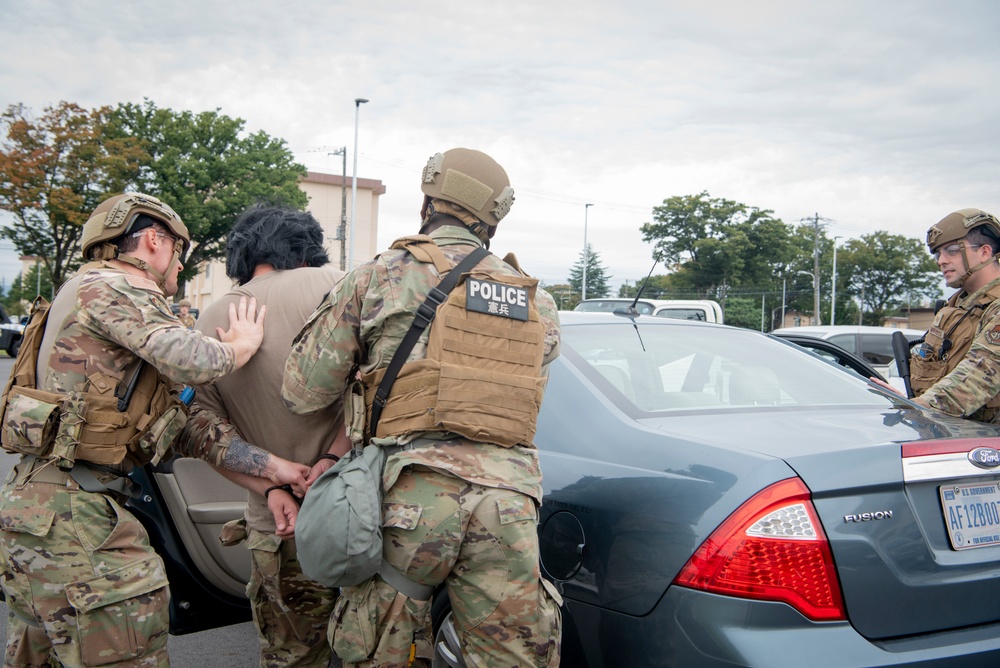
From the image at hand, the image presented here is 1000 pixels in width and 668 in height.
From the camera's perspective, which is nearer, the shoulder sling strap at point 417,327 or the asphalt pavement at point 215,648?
the shoulder sling strap at point 417,327

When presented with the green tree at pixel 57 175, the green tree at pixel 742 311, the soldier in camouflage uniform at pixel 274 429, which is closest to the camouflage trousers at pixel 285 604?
the soldier in camouflage uniform at pixel 274 429

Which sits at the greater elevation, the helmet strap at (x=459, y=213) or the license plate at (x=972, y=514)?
the helmet strap at (x=459, y=213)

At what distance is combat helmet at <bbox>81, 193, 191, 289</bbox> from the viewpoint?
2.37 metres

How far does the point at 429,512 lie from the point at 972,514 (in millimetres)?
1463

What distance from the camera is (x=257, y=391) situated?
249 cm

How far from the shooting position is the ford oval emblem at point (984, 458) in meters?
2.11

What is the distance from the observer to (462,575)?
1943 millimetres

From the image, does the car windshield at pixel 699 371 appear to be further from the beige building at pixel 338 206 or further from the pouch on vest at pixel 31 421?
the beige building at pixel 338 206

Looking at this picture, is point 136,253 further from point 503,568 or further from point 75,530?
point 503,568

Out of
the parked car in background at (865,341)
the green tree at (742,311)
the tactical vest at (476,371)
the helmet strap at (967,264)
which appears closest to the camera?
the tactical vest at (476,371)

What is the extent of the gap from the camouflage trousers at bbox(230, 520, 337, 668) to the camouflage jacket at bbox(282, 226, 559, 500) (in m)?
0.61

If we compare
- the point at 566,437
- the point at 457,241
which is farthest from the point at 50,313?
the point at 566,437

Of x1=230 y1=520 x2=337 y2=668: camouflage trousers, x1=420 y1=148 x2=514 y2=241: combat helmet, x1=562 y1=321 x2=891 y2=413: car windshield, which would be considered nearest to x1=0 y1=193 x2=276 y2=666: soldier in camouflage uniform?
x1=230 y1=520 x2=337 y2=668: camouflage trousers

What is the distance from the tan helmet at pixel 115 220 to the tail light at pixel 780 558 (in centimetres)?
183
